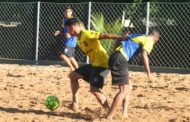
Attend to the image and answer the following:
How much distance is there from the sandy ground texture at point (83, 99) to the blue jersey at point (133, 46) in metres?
0.98

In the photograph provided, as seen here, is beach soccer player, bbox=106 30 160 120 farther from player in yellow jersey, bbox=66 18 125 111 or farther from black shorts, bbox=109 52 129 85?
player in yellow jersey, bbox=66 18 125 111

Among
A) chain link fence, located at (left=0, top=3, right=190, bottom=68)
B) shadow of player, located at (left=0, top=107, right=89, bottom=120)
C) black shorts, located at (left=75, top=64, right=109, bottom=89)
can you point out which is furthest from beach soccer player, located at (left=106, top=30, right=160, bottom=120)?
chain link fence, located at (left=0, top=3, right=190, bottom=68)

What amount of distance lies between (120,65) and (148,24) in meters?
8.62

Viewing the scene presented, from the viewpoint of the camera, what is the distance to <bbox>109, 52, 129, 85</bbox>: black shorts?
7957 millimetres

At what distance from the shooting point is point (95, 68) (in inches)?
322

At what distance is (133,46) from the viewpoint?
8117mm

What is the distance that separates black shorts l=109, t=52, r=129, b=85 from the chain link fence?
8.41m

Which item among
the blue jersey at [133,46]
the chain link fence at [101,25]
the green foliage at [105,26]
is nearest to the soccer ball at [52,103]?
the blue jersey at [133,46]

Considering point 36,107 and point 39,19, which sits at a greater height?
point 39,19

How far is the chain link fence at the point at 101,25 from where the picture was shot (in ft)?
54.0

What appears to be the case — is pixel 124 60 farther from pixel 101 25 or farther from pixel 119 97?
pixel 101 25

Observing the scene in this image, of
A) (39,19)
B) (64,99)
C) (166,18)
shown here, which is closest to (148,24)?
(166,18)

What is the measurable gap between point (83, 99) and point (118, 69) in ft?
7.20

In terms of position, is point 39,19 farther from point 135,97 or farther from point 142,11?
point 135,97
